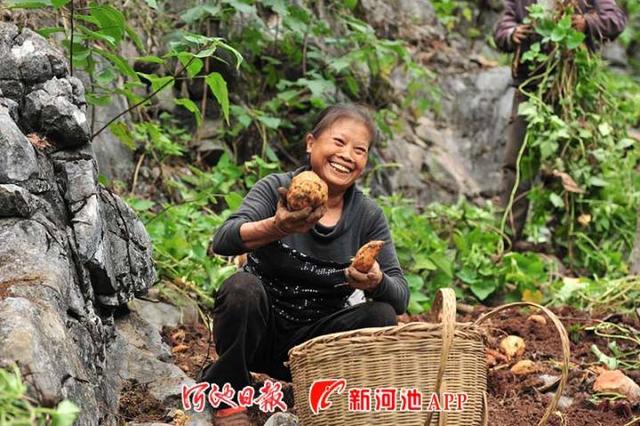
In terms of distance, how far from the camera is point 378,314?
275 cm

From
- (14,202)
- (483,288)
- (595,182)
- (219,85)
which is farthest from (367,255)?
(595,182)

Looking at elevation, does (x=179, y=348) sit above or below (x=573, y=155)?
above

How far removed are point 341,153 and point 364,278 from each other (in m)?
0.48

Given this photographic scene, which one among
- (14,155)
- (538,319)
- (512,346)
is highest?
(14,155)

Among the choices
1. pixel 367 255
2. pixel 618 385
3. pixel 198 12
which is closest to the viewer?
pixel 367 255

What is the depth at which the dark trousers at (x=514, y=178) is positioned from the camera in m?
5.72

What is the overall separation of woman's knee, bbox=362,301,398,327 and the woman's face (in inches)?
15.9

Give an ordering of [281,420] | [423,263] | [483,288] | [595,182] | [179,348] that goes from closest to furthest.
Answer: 1. [281,420]
2. [179,348]
3. [423,263]
4. [483,288]
5. [595,182]

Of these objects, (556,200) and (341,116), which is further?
(556,200)

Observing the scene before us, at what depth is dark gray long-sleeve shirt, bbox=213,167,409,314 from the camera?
279 centimetres

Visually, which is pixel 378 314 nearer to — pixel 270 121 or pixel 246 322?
pixel 246 322


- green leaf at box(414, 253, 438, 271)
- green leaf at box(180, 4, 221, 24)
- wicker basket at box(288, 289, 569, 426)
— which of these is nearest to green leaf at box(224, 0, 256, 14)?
green leaf at box(180, 4, 221, 24)

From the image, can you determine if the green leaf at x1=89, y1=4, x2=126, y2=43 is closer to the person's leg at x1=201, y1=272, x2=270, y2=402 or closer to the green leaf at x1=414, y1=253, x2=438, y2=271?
the person's leg at x1=201, y1=272, x2=270, y2=402

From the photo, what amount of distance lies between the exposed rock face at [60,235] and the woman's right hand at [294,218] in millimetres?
596
